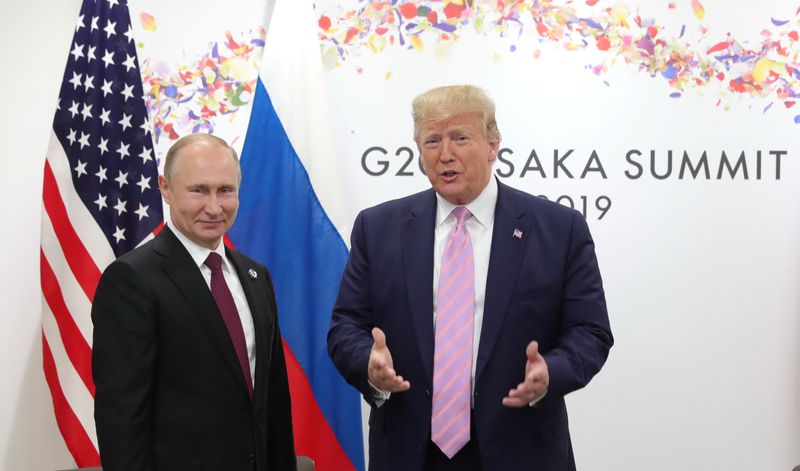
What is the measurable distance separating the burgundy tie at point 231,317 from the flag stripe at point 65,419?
1.25 meters

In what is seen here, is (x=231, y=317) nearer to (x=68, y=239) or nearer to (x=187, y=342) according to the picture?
(x=187, y=342)

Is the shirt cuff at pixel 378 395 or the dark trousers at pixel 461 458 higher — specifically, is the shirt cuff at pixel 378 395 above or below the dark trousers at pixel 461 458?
above

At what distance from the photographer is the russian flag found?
2.86m

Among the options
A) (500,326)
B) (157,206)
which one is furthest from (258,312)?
(157,206)

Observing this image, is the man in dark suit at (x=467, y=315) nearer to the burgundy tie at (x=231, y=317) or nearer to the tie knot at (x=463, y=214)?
the tie knot at (x=463, y=214)

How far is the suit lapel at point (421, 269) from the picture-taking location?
74.2 inches

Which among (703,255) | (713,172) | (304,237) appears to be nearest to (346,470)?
(304,237)

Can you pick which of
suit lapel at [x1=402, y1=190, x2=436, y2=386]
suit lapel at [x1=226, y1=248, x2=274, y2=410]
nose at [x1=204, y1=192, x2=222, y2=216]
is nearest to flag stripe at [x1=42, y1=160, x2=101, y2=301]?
suit lapel at [x1=226, y1=248, x2=274, y2=410]

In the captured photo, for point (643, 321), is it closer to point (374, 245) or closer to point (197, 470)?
point (374, 245)

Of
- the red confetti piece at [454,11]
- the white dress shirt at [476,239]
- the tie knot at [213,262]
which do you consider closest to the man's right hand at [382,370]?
the white dress shirt at [476,239]

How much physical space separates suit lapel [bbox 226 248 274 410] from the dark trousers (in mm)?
468

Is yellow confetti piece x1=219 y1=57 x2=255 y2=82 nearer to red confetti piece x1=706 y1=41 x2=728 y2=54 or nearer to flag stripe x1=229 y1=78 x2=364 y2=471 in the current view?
flag stripe x1=229 y1=78 x2=364 y2=471

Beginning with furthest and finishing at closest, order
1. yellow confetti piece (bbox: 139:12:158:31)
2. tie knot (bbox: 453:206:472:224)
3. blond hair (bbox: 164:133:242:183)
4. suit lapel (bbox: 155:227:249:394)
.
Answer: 1. yellow confetti piece (bbox: 139:12:158:31)
2. tie knot (bbox: 453:206:472:224)
3. blond hair (bbox: 164:133:242:183)
4. suit lapel (bbox: 155:227:249:394)

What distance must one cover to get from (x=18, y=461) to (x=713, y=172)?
10.6ft
